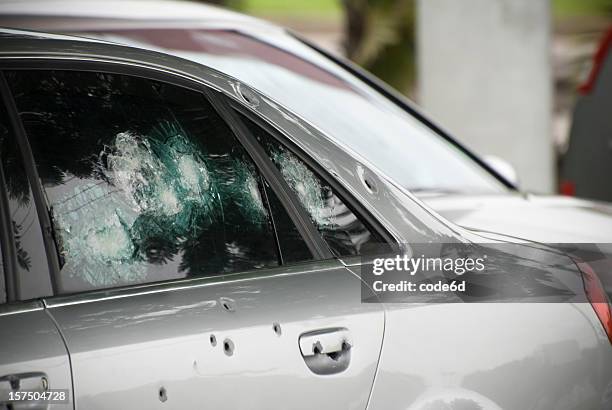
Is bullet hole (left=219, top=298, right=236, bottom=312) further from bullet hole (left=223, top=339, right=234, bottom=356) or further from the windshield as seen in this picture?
the windshield

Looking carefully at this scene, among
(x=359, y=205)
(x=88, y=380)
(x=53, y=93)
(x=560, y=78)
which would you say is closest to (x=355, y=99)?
(x=359, y=205)

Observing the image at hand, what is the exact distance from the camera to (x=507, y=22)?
270 inches

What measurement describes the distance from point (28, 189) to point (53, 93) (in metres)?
0.24

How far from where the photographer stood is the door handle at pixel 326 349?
7.37 feet

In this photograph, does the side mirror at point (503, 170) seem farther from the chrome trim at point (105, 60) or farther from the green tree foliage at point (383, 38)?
the green tree foliage at point (383, 38)

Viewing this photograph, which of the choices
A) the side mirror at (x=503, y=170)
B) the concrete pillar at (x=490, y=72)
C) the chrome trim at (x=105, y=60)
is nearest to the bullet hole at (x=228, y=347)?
the chrome trim at (x=105, y=60)

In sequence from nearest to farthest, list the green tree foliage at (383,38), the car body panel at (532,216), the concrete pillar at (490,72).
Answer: the car body panel at (532,216) < the concrete pillar at (490,72) < the green tree foliage at (383,38)

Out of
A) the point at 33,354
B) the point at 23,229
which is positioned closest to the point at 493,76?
the point at 23,229

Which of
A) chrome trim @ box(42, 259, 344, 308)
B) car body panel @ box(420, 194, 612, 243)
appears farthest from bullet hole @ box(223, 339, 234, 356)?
car body panel @ box(420, 194, 612, 243)

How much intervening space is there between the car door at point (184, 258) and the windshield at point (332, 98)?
5.74 feet

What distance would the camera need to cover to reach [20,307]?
81.7 inches

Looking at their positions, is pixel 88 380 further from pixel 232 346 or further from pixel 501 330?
pixel 501 330

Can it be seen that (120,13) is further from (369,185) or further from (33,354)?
(33,354)

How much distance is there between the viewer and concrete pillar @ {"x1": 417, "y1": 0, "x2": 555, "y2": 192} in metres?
6.84
